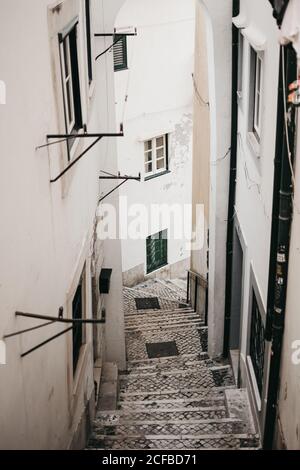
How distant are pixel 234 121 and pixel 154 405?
5.76 m

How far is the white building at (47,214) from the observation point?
563cm

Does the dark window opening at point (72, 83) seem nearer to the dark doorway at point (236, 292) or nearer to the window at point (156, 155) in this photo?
the dark doorway at point (236, 292)

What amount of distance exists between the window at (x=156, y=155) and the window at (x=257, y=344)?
36.3 ft

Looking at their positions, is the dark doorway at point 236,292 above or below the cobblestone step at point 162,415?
above

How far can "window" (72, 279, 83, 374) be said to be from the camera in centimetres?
989

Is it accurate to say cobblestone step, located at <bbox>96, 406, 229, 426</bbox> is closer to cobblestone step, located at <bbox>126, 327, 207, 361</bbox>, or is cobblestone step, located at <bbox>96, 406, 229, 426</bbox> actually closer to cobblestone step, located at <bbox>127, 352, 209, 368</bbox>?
cobblestone step, located at <bbox>127, 352, 209, 368</bbox>

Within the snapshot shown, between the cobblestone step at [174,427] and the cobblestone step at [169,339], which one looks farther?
the cobblestone step at [169,339]

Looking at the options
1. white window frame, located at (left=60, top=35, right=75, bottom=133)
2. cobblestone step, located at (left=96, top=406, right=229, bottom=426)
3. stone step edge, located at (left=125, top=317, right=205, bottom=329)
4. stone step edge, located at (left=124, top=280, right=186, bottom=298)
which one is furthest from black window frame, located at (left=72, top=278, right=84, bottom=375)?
stone step edge, located at (left=124, top=280, right=186, bottom=298)

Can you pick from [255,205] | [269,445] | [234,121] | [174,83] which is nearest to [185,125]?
[174,83]

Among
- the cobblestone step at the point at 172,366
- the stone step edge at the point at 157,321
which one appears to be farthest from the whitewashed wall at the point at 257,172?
the stone step edge at the point at 157,321

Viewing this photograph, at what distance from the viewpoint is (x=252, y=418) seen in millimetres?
11062

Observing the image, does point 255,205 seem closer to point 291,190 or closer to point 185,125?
point 291,190

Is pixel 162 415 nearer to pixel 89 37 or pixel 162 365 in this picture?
pixel 162 365

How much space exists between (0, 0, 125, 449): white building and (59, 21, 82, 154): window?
0.05 ft
